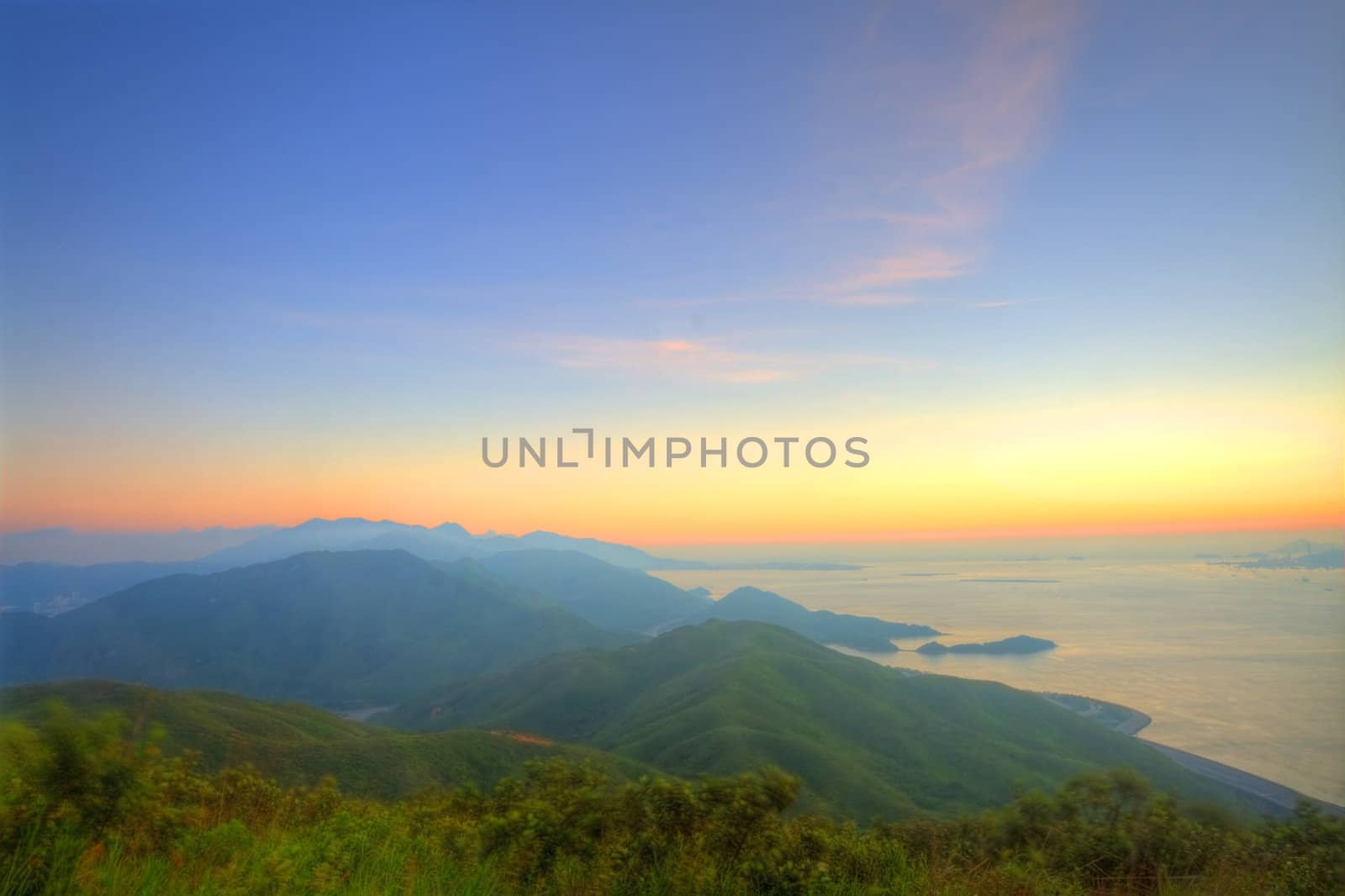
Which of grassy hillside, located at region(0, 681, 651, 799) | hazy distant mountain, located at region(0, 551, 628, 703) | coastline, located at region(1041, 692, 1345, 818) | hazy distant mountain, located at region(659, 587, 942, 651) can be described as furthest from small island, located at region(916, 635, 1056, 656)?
grassy hillside, located at region(0, 681, 651, 799)

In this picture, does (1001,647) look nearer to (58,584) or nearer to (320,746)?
(320,746)

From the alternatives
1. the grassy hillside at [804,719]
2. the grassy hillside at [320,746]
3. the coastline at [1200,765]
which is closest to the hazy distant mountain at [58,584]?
the grassy hillside at [320,746]

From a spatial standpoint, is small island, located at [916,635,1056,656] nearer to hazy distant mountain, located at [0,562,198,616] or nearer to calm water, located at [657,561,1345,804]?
calm water, located at [657,561,1345,804]

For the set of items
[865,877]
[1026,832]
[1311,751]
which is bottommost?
[1311,751]

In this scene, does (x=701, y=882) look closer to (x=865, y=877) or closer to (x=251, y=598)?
(x=865, y=877)

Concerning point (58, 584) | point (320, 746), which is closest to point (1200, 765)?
point (320, 746)

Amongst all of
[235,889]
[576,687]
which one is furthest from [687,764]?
[235,889]
